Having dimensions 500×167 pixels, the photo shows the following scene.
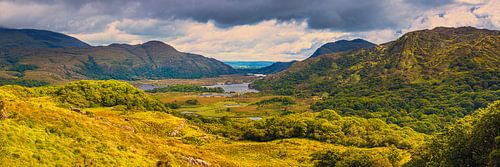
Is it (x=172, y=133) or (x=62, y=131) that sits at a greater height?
(x=62, y=131)

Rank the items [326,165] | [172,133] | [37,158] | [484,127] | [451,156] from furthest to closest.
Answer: [172,133] → [326,165] → [451,156] → [484,127] → [37,158]

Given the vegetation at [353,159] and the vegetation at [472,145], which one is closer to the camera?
the vegetation at [472,145]

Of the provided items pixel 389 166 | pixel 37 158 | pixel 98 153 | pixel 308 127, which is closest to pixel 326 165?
pixel 389 166

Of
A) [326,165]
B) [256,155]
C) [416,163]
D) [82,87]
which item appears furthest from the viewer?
[82,87]

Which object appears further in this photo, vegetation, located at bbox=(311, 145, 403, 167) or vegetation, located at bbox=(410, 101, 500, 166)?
vegetation, located at bbox=(311, 145, 403, 167)

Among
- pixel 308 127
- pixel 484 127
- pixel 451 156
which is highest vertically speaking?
pixel 484 127

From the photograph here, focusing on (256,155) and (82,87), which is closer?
(256,155)

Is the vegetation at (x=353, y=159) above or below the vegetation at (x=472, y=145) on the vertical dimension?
below

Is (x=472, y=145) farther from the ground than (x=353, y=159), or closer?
farther from the ground

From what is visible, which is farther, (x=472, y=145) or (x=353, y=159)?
(x=353, y=159)

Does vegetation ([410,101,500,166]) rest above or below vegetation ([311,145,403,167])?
above

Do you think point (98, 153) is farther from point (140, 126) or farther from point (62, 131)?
point (140, 126)
